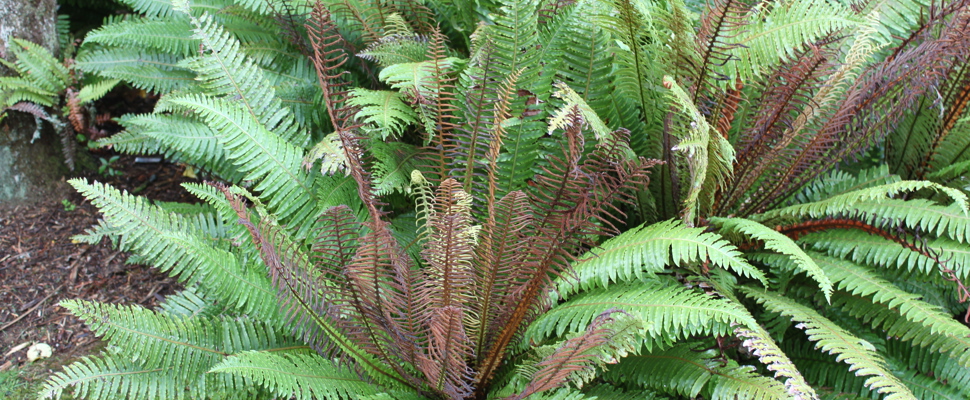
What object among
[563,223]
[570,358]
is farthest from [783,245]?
[570,358]

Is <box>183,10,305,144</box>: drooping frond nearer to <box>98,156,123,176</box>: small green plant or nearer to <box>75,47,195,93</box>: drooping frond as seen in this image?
A: <box>75,47,195,93</box>: drooping frond

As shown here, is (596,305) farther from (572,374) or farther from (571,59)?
(571,59)

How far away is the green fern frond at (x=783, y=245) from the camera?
6.37 feet

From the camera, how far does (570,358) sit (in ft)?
5.75

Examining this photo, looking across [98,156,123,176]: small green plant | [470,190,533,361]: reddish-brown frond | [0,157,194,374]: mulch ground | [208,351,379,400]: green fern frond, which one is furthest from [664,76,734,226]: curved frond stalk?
[98,156,123,176]: small green plant

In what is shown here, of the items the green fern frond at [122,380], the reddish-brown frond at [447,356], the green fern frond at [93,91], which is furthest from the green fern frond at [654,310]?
the green fern frond at [93,91]

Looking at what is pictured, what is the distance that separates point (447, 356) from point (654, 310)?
0.60m

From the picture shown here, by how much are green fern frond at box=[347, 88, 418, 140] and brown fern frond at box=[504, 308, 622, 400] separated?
1.02 metres

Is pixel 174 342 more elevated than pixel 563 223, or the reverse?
pixel 563 223

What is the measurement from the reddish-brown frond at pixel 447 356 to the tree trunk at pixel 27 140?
8.09 ft

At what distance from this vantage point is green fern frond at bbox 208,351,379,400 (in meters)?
1.78

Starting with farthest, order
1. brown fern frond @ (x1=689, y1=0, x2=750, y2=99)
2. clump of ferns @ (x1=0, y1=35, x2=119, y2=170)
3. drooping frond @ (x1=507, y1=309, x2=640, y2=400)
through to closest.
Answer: clump of ferns @ (x1=0, y1=35, x2=119, y2=170), brown fern frond @ (x1=689, y1=0, x2=750, y2=99), drooping frond @ (x1=507, y1=309, x2=640, y2=400)

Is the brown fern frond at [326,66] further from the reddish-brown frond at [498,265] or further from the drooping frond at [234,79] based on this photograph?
the reddish-brown frond at [498,265]

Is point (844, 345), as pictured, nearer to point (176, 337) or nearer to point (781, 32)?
point (781, 32)
